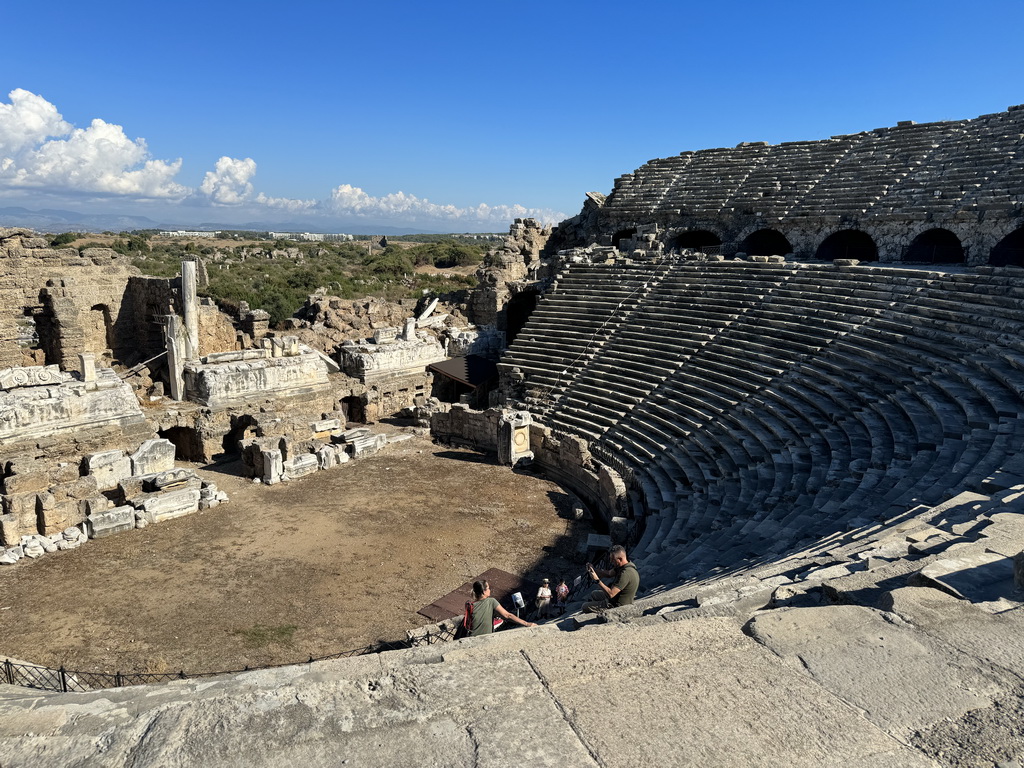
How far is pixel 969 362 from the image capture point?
11266 mm

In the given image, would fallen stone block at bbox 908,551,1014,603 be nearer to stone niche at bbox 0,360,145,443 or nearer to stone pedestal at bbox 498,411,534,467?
stone pedestal at bbox 498,411,534,467

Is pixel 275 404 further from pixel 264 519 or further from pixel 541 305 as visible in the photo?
pixel 541 305

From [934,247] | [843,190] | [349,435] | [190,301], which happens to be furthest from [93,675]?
[843,190]

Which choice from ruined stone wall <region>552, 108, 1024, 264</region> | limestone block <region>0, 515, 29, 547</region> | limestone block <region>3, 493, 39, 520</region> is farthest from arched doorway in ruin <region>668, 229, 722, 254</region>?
limestone block <region>0, 515, 29, 547</region>

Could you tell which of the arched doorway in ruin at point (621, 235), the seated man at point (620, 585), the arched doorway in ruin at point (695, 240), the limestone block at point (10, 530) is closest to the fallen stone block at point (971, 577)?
the seated man at point (620, 585)

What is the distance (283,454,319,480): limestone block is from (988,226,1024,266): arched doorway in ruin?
18925 millimetres

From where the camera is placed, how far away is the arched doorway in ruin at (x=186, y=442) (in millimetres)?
16172

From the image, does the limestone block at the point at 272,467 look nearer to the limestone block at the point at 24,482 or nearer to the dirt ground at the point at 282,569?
the dirt ground at the point at 282,569

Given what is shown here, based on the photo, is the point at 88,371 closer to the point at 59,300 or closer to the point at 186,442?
the point at 186,442

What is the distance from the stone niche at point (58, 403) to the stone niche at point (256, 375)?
188 centimetres

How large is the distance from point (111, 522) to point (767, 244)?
22.9 metres

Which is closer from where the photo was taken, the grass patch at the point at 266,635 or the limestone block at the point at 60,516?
the grass patch at the point at 266,635

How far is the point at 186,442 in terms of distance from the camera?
16547 mm

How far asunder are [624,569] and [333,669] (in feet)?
9.62
